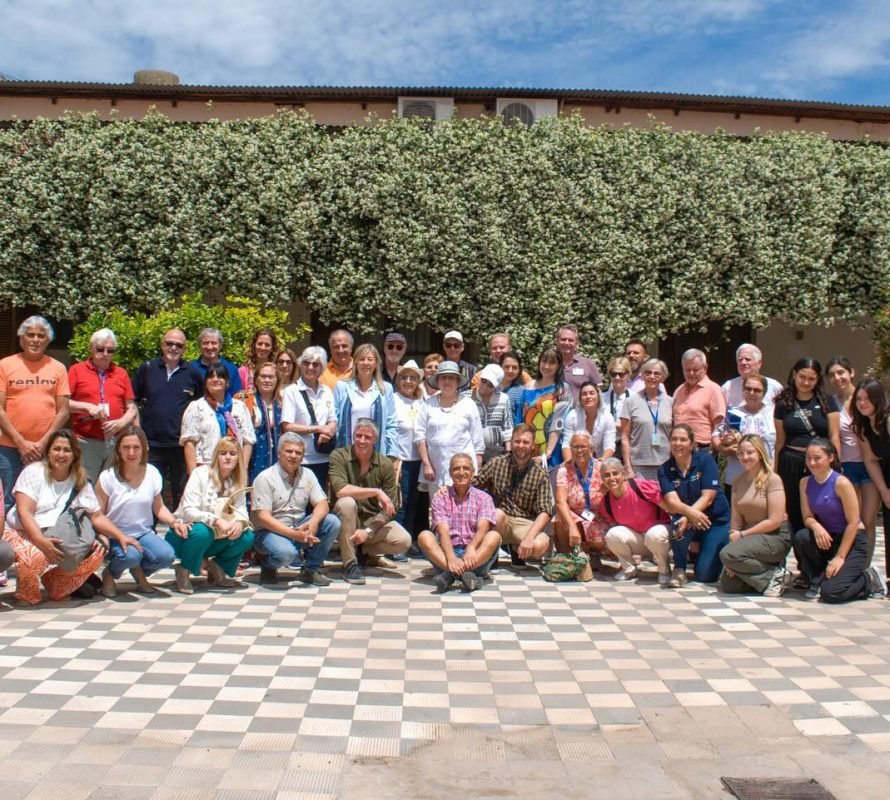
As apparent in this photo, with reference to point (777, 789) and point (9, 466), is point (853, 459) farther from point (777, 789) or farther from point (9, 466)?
point (9, 466)

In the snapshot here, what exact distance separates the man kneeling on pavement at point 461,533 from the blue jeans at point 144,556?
188 centimetres

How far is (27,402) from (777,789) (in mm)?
6032

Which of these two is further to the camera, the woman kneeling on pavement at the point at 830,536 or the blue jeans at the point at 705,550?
the blue jeans at the point at 705,550

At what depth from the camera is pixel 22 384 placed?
283 inches

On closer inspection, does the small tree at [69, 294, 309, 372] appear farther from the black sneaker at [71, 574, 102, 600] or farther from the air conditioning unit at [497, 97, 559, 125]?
the air conditioning unit at [497, 97, 559, 125]

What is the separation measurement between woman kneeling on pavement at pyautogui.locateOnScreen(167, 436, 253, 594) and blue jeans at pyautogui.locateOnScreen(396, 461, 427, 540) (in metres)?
1.70

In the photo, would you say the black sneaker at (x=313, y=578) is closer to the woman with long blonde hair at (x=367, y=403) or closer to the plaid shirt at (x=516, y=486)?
the woman with long blonde hair at (x=367, y=403)

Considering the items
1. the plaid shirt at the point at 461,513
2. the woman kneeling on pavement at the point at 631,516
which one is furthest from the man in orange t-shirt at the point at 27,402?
the woman kneeling on pavement at the point at 631,516

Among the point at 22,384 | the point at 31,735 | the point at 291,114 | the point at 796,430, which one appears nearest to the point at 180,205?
the point at 291,114

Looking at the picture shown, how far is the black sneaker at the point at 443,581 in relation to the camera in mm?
6883

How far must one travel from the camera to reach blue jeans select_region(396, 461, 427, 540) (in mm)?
8180

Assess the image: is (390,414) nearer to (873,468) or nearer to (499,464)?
(499,464)

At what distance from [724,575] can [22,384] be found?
5.68 meters

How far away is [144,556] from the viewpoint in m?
6.45
